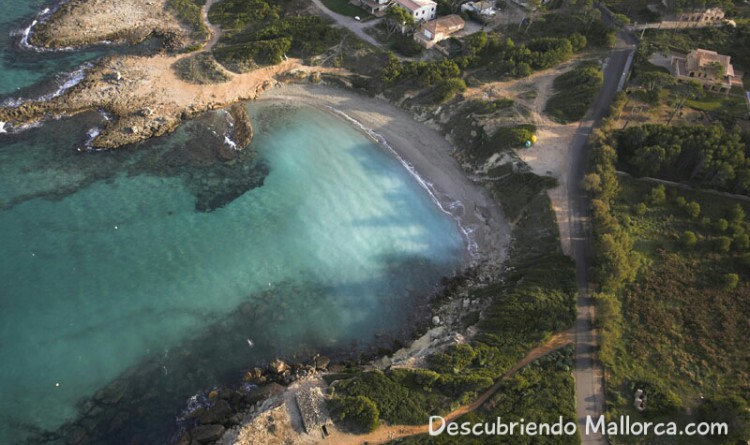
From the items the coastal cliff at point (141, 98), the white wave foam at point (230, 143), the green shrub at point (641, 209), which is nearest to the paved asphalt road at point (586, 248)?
the green shrub at point (641, 209)

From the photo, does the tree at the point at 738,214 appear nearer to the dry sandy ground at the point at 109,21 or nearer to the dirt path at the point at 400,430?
the dirt path at the point at 400,430

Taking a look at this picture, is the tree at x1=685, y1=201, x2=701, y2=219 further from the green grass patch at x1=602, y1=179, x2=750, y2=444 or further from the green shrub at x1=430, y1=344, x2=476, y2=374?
the green shrub at x1=430, y1=344, x2=476, y2=374

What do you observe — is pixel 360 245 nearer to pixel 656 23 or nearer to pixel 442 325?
pixel 442 325

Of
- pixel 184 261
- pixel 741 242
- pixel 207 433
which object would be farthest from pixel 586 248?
pixel 184 261

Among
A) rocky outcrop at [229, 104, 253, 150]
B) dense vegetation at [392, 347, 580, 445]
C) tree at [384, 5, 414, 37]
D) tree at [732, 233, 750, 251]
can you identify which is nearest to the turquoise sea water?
rocky outcrop at [229, 104, 253, 150]

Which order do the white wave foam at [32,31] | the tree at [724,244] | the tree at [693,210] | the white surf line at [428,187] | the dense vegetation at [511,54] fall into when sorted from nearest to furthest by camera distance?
the tree at [724,244]
the tree at [693,210]
the white surf line at [428,187]
the dense vegetation at [511,54]
the white wave foam at [32,31]

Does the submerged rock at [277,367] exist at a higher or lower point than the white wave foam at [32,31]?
lower

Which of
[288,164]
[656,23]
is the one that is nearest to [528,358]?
[288,164]
